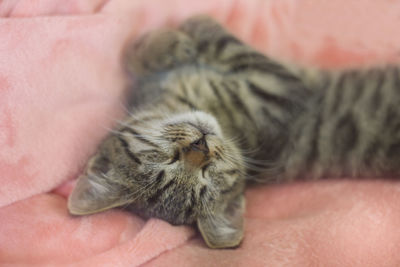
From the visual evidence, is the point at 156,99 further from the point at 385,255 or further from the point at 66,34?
the point at 385,255

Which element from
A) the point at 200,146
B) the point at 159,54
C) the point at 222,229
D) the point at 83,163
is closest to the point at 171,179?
the point at 200,146

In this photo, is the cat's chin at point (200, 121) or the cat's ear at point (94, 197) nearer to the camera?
the cat's ear at point (94, 197)

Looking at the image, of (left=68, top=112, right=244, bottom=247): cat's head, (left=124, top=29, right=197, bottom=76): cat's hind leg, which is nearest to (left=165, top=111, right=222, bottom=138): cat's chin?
(left=68, top=112, right=244, bottom=247): cat's head

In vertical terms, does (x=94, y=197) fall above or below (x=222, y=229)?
above

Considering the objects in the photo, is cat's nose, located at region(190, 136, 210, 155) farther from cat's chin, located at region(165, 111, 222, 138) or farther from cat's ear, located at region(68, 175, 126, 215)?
cat's ear, located at region(68, 175, 126, 215)

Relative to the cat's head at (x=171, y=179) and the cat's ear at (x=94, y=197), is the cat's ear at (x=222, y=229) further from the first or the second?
the cat's ear at (x=94, y=197)

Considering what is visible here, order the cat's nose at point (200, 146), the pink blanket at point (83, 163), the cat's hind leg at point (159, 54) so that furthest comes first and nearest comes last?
the cat's hind leg at point (159, 54)
the cat's nose at point (200, 146)
the pink blanket at point (83, 163)

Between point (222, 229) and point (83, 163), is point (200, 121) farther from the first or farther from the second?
point (83, 163)

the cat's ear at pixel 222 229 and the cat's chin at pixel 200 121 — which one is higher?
the cat's chin at pixel 200 121

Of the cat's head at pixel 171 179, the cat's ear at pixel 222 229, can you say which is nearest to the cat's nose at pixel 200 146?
the cat's head at pixel 171 179

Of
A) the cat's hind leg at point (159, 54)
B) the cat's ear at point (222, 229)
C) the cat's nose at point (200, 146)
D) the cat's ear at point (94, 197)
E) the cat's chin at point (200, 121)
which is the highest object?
the cat's hind leg at point (159, 54)
